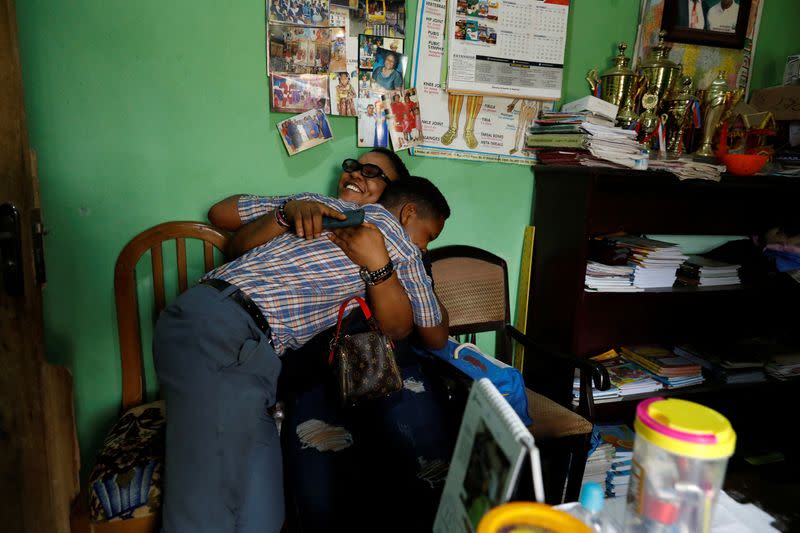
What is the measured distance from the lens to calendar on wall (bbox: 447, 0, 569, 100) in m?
1.85

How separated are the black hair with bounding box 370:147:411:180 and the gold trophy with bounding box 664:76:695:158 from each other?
1139 mm

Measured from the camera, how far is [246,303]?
125cm

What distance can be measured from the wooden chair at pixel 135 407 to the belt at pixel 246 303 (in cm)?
46

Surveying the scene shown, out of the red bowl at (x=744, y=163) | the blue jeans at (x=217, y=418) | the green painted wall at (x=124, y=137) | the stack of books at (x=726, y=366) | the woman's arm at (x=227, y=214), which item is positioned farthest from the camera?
the stack of books at (x=726, y=366)

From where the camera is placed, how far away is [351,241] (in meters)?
1.38

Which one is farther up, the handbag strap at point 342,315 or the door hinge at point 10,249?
the door hinge at point 10,249

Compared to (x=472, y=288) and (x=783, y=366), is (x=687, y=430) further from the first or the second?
(x=783, y=366)

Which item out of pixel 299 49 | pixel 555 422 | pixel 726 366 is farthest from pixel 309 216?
pixel 726 366

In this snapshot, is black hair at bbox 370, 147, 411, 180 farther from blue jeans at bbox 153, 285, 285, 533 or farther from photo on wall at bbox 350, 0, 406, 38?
blue jeans at bbox 153, 285, 285, 533

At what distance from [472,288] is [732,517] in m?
1.21

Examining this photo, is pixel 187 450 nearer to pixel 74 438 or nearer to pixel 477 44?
pixel 74 438

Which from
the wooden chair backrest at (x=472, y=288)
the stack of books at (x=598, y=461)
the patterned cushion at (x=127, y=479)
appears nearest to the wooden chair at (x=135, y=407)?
the patterned cushion at (x=127, y=479)

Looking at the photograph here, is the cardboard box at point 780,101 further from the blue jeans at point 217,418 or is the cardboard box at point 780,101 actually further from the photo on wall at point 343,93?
the blue jeans at point 217,418

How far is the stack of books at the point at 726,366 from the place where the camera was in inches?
81.7
